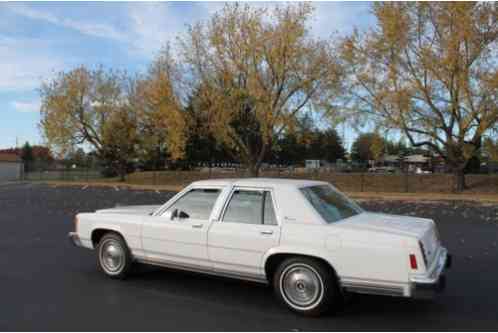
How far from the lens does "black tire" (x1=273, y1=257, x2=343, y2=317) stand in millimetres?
4828

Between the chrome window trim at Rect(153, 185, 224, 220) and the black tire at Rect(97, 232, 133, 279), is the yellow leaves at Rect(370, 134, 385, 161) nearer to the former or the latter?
the chrome window trim at Rect(153, 185, 224, 220)

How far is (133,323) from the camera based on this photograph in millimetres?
4637

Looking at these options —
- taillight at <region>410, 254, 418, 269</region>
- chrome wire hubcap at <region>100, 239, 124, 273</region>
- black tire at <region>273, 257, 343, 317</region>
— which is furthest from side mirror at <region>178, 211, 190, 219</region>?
taillight at <region>410, 254, 418, 269</region>

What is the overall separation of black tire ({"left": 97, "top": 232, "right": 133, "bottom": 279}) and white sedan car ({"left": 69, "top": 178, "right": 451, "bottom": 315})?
14 millimetres

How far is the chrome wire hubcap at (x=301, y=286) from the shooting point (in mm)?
4883

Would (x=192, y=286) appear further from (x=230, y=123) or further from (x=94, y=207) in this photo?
(x=230, y=123)

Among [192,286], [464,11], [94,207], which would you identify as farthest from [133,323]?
[464,11]

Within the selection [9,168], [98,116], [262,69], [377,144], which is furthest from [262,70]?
[9,168]

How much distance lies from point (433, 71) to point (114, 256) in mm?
23844

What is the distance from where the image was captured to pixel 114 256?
642 centimetres

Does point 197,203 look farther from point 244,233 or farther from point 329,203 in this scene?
point 329,203

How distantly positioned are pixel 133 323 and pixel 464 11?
26404mm

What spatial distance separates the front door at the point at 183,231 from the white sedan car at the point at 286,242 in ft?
0.04

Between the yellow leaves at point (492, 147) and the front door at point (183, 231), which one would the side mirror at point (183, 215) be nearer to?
the front door at point (183, 231)
